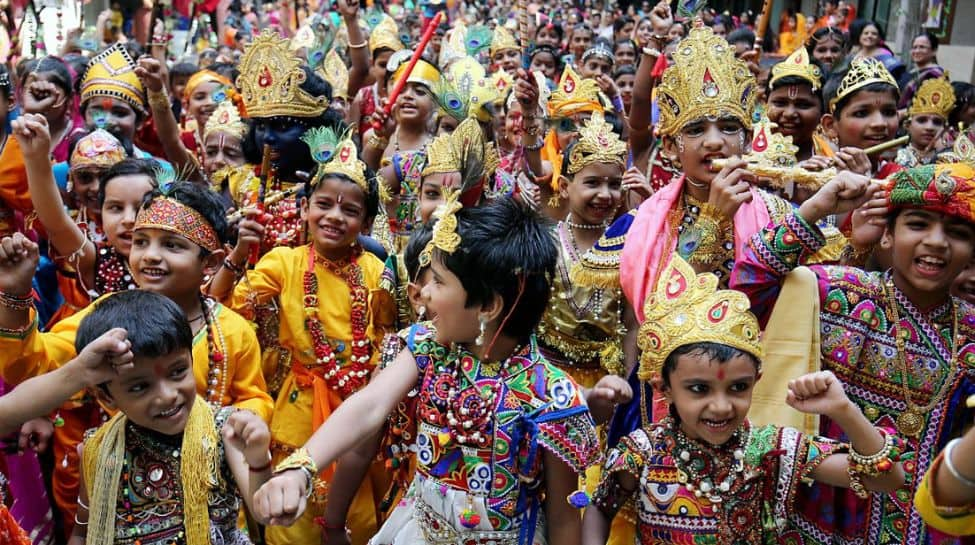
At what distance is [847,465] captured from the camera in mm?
2469

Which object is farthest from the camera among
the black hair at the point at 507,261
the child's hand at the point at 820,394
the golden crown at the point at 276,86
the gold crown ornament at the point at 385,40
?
the gold crown ornament at the point at 385,40

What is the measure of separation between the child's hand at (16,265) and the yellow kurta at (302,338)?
1.07m

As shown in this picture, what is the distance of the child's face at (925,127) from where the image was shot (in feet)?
22.8

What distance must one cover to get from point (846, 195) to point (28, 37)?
6.56 metres

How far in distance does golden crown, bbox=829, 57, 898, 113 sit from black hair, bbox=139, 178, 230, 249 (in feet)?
→ 9.22

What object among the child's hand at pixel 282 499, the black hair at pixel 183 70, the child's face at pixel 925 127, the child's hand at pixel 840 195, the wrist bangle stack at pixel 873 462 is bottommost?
the wrist bangle stack at pixel 873 462

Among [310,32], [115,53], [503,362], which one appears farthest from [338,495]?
[310,32]

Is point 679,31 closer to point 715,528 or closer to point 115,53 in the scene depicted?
point 115,53

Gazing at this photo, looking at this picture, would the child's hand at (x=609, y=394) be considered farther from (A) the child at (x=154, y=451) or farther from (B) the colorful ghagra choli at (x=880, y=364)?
(A) the child at (x=154, y=451)

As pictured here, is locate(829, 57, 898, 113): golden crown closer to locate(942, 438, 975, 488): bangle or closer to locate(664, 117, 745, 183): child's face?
locate(664, 117, 745, 183): child's face


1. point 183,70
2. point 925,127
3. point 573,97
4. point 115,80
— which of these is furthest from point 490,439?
point 183,70

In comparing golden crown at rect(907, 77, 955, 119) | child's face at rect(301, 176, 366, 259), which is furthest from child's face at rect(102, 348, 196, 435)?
golden crown at rect(907, 77, 955, 119)

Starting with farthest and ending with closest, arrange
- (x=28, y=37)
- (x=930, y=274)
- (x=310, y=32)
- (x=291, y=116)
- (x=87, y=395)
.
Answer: (x=310, y=32), (x=28, y=37), (x=291, y=116), (x=87, y=395), (x=930, y=274)

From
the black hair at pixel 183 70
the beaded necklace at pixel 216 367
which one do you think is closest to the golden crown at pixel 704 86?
the beaded necklace at pixel 216 367
